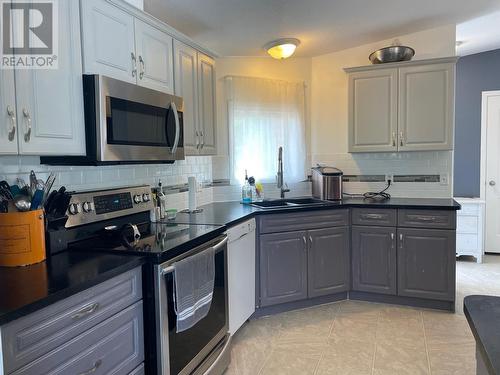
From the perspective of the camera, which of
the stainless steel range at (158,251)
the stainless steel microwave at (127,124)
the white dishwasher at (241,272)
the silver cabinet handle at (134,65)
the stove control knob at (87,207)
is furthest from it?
the white dishwasher at (241,272)

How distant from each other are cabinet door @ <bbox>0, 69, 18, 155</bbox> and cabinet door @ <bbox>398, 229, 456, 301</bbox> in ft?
9.49

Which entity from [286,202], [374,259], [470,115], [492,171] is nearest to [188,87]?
[286,202]

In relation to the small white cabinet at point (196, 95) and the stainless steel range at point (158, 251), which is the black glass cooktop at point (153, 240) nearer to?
the stainless steel range at point (158, 251)

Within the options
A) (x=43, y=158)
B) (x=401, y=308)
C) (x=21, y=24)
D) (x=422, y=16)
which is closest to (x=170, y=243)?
(x=43, y=158)

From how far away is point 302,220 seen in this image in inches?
125

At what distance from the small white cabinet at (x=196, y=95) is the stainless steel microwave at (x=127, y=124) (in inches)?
8.6

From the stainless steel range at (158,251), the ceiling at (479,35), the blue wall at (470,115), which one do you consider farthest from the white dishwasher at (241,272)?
the blue wall at (470,115)

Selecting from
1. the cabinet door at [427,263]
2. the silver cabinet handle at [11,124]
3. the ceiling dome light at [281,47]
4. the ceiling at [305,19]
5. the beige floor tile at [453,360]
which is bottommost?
the beige floor tile at [453,360]

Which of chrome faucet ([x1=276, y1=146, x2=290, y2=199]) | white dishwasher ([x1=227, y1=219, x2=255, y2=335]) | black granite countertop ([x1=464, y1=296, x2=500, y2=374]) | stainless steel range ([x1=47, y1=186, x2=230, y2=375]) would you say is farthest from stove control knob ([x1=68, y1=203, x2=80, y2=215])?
chrome faucet ([x1=276, y1=146, x2=290, y2=199])

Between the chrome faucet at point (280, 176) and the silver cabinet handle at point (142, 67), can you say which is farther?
the chrome faucet at point (280, 176)

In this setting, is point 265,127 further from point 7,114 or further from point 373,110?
point 7,114

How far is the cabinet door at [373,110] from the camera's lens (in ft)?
11.5

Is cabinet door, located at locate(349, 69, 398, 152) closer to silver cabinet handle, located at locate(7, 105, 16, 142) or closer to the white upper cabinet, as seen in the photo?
the white upper cabinet

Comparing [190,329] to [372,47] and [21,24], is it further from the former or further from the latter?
[372,47]
